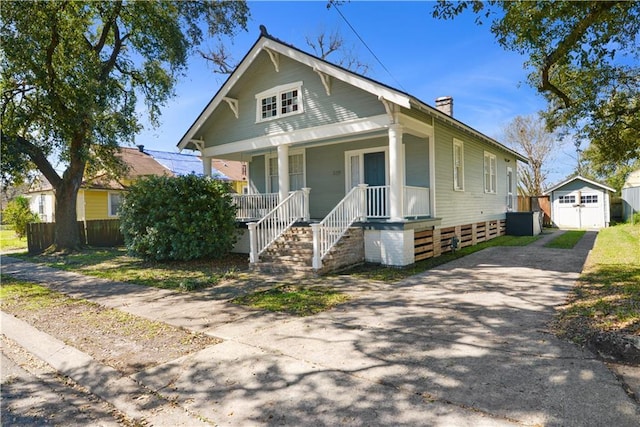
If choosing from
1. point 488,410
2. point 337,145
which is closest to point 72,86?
point 337,145

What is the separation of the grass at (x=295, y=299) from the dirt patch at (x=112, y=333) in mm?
1497

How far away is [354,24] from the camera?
11.4 m

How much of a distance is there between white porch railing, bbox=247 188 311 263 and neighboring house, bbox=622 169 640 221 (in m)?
22.7

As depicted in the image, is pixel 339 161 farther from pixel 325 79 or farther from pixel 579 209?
pixel 579 209

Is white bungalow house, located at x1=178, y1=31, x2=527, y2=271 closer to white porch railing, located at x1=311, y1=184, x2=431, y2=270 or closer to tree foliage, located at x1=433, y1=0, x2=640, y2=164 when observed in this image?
white porch railing, located at x1=311, y1=184, x2=431, y2=270

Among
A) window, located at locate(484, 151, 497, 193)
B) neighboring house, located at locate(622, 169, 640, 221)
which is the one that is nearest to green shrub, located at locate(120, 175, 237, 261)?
window, located at locate(484, 151, 497, 193)

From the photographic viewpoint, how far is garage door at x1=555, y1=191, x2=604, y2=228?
22.7m

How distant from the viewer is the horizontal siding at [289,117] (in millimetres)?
10664

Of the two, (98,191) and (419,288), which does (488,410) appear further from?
(98,191)

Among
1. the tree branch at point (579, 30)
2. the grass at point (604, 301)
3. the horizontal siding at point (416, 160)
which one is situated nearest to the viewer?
the grass at point (604, 301)

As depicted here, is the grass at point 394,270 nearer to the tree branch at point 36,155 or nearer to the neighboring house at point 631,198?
the tree branch at point 36,155

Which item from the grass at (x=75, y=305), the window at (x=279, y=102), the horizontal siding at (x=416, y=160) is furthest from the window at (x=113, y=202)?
the horizontal siding at (x=416, y=160)

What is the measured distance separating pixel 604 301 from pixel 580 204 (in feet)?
68.3

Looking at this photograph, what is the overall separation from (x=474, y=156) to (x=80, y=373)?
14.3 m
